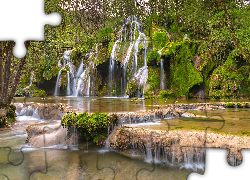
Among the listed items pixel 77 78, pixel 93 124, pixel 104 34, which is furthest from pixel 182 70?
pixel 93 124

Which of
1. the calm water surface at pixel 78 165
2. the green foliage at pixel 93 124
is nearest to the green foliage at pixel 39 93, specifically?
the calm water surface at pixel 78 165

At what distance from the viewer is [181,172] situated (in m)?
3.81

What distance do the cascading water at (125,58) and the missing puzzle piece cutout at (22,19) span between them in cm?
1494

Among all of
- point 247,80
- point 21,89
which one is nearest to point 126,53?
point 247,80

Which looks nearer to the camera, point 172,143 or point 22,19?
point 22,19

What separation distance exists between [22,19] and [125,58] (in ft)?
56.5

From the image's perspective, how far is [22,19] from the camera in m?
1.91

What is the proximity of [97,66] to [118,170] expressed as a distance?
1828 cm

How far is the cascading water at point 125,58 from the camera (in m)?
18.3

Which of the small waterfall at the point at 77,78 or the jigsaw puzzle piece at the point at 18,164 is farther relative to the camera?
the small waterfall at the point at 77,78

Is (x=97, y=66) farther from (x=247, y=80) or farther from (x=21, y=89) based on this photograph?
(x=247, y=80)

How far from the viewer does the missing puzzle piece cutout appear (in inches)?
74.5

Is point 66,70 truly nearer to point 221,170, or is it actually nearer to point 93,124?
point 93,124

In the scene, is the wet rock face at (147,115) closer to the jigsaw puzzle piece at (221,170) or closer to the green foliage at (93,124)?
the green foliage at (93,124)
